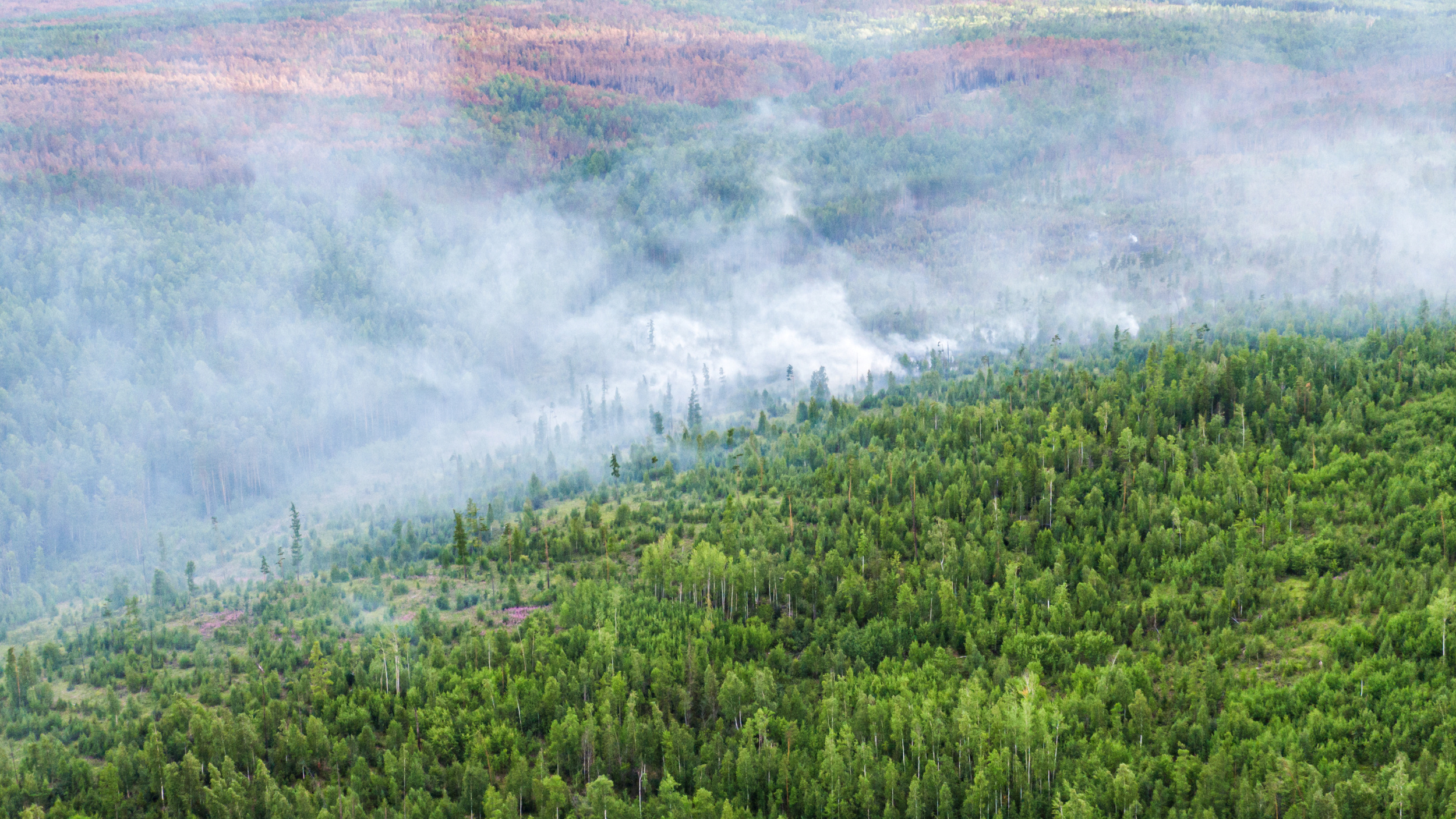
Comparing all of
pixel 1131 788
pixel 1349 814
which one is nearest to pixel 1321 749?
pixel 1349 814

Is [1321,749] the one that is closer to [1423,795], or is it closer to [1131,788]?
[1423,795]

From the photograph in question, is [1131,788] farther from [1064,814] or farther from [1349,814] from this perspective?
[1349,814]

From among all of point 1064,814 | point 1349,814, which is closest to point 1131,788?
point 1064,814

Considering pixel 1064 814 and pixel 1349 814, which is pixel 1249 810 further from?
pixel 1064 814

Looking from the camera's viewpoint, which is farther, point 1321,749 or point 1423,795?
point 1321,749

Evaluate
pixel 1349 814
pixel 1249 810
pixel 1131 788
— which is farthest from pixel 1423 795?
pixel 1131 788

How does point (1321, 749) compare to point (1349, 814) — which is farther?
point (1321, 749)
